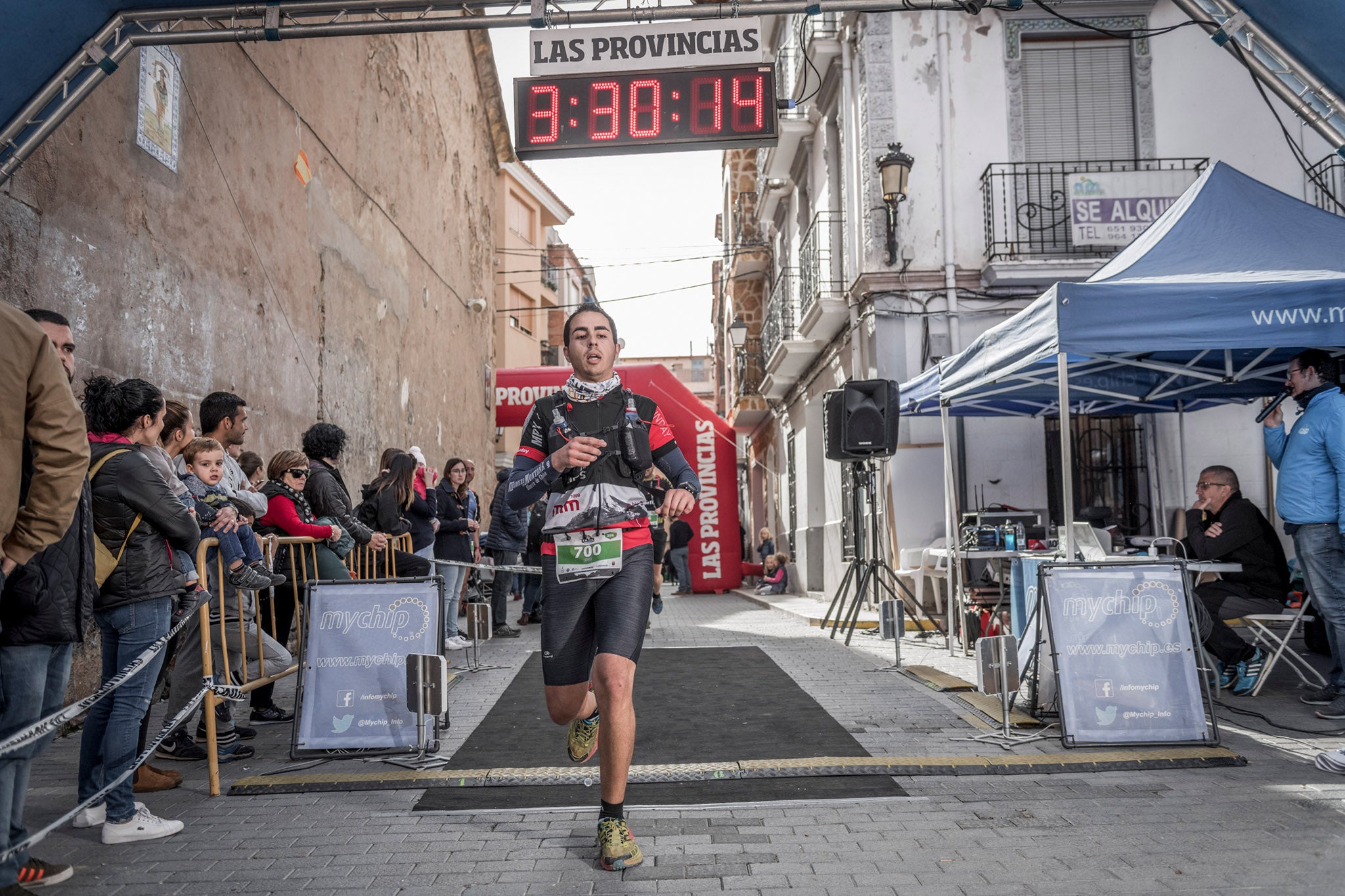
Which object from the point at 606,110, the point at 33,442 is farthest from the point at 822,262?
the point at 33,442

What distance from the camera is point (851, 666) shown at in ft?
28.8

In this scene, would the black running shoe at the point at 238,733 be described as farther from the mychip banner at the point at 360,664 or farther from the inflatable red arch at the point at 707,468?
the inflatable red arch at the point at 707,468

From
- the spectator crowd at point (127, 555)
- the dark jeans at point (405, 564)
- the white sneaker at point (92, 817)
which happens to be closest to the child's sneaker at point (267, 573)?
the spectator crowd at point (127, 555)

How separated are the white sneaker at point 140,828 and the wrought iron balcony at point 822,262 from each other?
12199mm

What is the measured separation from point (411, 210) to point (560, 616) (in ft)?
48.2

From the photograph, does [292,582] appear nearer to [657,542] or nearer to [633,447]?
[657,542]

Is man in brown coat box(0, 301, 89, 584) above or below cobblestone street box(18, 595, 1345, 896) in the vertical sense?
above

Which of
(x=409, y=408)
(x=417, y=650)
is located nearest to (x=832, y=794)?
(x=417, y=650)

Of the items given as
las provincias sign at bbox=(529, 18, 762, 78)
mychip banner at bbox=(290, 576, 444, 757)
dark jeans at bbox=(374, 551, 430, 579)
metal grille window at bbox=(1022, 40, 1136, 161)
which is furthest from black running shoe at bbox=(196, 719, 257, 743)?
metal grille window at bbox=(1022, 40, 1136, 161)

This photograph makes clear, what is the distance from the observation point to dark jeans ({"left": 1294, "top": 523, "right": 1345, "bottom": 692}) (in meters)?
6.04

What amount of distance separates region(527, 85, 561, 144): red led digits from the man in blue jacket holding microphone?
17.6ft

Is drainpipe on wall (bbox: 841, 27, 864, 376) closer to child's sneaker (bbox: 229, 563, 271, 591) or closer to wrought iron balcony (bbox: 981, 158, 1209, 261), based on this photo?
wrought iron balcony (bbox: 981, 158, 1209, 261)

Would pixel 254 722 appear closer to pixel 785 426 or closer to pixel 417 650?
pixel 417 650

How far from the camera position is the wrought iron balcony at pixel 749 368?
2545 cm
